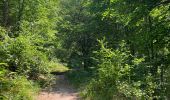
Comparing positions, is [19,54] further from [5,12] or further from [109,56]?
[5,12]

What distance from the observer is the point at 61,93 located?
19656 millimetres

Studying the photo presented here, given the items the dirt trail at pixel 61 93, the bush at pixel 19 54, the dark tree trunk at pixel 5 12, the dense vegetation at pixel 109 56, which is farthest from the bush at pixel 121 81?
the dark tree trunk at pixel 5 12

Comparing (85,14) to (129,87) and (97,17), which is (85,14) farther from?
(129,87)

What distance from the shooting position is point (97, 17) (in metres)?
27.4

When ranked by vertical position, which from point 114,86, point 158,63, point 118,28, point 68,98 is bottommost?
point 68,98

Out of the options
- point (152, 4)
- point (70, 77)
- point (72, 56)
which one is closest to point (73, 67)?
point (72, 56)

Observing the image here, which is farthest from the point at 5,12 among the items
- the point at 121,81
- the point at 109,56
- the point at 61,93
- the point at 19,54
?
the point at 121,81

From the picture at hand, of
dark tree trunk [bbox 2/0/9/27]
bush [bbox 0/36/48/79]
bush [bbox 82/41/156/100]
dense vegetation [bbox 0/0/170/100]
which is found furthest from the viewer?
dark tree trunk [bbox 2/0/9/27]

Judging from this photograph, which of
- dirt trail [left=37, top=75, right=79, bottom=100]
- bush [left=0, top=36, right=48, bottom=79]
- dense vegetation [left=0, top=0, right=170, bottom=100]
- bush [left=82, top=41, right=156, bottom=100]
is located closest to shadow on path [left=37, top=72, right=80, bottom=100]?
dirt trail [left=37, top=75, right=79, bottom=100]

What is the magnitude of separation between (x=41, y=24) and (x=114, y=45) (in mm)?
6999

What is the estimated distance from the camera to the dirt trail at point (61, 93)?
57.8ft

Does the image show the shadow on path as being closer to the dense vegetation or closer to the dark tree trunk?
the dense vegetation

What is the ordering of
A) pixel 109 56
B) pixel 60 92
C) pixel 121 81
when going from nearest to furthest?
1. pixel 121 81
2. pixel 109 56
3. pixel 60 92

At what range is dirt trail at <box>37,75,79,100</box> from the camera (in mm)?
17627
